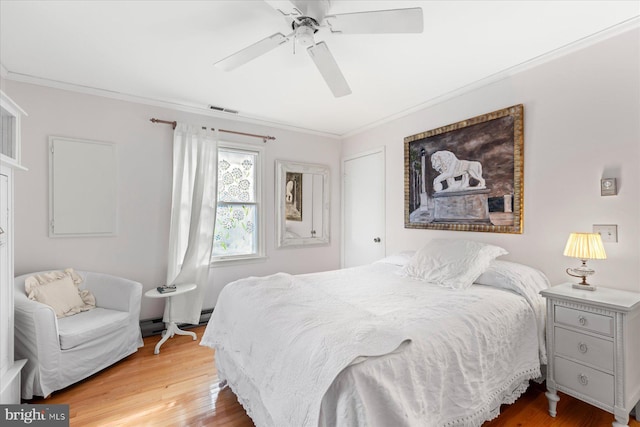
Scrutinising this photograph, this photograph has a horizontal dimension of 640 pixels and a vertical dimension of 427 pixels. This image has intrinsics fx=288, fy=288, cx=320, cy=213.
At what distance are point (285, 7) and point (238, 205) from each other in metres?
2.54

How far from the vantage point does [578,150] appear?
6.91ft

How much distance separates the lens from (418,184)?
3.24 m

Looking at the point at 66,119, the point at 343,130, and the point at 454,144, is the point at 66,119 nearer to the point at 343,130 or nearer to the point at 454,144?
the point at 343,130

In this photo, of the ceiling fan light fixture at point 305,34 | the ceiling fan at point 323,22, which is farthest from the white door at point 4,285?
the ceiling fan light fixture at point 305,34

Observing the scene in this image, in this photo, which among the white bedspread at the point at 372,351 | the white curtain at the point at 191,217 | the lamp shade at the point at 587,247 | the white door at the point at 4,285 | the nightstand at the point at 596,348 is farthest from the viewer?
the white curtain at the point at 191,217

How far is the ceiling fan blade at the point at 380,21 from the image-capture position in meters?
1.42

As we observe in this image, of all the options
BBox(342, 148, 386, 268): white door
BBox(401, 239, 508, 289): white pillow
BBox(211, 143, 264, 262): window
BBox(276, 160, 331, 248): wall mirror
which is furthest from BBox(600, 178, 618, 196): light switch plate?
BBox(211, 143, 264, 262): window

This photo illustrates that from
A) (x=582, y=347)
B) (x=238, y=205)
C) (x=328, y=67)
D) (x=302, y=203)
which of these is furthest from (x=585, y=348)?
(x=238, y=205)

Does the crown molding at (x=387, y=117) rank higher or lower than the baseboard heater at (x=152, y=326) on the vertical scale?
higher

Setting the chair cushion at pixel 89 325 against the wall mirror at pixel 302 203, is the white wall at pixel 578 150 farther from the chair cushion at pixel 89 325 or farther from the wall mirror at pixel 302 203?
the chair cushion at pixel 89 325

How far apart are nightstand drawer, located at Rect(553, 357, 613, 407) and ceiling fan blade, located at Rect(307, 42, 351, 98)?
232cm

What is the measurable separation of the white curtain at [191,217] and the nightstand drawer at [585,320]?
319 centimetres

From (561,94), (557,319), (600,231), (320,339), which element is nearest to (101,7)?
(320,339)

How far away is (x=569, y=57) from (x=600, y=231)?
1.31 m
